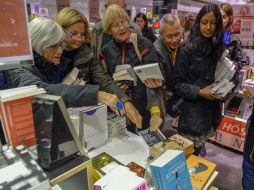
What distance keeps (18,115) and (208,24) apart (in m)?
1.39

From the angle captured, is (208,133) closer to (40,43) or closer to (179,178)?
(179,178)

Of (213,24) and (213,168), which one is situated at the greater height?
(213,24)

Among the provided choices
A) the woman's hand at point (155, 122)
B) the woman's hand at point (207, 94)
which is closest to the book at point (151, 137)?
the woman's hand at point (155, 122)

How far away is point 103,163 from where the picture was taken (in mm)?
1087

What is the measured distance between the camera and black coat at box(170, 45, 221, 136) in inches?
63.9

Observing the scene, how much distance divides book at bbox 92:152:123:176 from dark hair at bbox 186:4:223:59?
963mm

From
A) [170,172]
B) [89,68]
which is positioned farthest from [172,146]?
[89,68]

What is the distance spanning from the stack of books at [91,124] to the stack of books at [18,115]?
0.37m

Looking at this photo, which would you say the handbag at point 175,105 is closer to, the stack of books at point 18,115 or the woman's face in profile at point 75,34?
the woman's face in profile at point 75,34

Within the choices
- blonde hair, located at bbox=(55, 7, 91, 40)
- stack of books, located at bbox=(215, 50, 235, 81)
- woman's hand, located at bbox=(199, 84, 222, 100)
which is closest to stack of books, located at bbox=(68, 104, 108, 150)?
blonde hair, located at bbox=(55, 7, 91, 40)

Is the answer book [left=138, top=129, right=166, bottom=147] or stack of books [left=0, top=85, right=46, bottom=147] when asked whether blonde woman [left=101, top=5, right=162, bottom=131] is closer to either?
book [left=138, top=129, right=166, bottom=147]

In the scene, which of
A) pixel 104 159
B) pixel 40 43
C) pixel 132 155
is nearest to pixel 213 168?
pixel 132 155

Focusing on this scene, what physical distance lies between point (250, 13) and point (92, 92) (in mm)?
3317

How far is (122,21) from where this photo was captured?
1.56 metres
